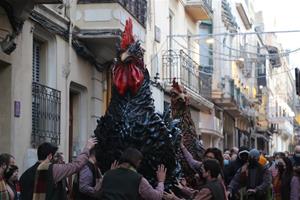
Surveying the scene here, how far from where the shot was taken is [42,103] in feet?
47.1

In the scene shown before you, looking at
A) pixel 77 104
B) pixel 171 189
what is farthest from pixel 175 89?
pixel 77 104

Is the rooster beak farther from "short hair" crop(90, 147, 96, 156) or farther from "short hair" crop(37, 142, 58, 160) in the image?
"short hair" crop(37, 142, 58, 160)

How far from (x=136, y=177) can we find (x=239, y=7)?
117ft

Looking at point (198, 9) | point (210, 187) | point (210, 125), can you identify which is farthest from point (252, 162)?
point (210, 125)

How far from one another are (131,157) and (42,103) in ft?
26.4

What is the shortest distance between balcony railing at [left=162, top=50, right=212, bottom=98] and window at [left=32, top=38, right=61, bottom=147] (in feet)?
30.3

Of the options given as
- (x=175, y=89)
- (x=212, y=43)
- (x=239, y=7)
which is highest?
(x=239, y=7)

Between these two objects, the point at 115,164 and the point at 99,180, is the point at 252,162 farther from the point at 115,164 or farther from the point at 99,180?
the point at 115,164

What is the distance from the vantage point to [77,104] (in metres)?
17.4

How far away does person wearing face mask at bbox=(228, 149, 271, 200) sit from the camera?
37.8ft

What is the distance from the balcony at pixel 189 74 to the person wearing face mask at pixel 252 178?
1233 centimetres

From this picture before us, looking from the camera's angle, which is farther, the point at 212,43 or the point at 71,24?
the point at 212,43

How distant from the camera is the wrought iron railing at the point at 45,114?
1398 cm

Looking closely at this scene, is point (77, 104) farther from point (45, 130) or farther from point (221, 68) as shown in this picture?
point (221, 68)
